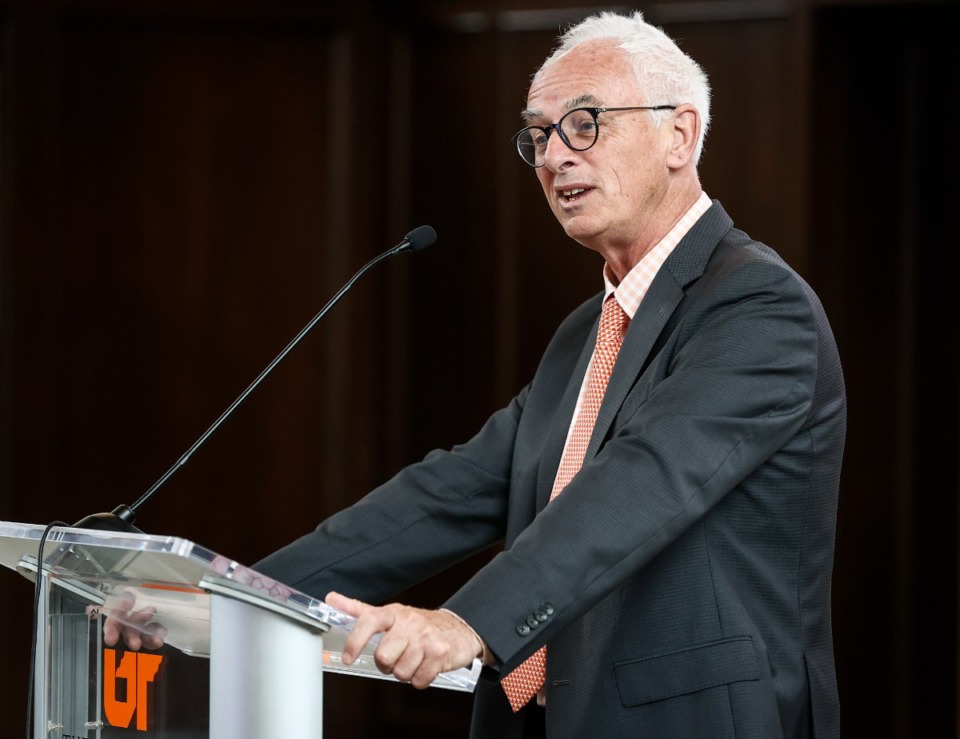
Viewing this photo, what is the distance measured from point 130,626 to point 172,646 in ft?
0.25

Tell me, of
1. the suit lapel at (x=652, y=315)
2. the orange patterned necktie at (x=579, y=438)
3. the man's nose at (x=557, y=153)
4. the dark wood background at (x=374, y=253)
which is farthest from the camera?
the dark wood background at (x=374, y=253)

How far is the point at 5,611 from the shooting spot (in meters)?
3.94

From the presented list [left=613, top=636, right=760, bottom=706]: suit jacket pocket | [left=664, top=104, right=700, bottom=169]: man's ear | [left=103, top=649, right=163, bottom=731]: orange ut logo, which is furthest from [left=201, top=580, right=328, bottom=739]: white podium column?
[left=664, top=104, right=700, bottom=169]: man's ear

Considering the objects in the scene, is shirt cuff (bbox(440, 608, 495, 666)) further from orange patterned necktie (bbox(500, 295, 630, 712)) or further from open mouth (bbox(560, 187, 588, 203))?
open mouth (bbox(560, 187, 588, 203))

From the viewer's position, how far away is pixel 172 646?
1.37 meters

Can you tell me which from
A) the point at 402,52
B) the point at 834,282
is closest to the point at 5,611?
the point at 402,52

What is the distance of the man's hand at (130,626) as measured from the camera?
1.39m

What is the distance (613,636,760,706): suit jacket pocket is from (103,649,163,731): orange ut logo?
0.61 metres

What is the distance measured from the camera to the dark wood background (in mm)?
3650

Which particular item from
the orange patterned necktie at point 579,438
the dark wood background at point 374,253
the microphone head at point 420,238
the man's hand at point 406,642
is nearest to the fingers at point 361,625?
the man's hand at point 406,642

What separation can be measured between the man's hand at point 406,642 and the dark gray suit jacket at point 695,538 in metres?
0.06

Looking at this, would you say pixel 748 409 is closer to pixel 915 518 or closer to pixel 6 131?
pixel 915 518

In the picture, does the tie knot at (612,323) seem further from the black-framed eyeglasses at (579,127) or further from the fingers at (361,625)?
the fingers at (361,625)

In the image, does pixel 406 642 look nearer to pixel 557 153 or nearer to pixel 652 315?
pixel 652 315
